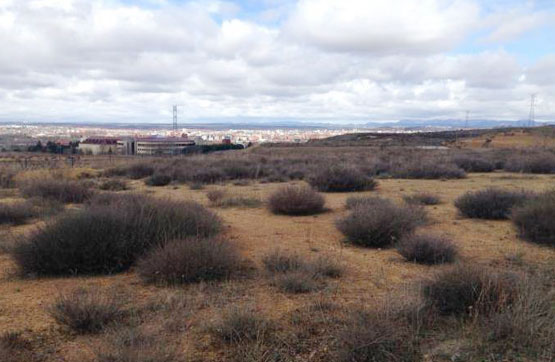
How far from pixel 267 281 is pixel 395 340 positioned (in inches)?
119

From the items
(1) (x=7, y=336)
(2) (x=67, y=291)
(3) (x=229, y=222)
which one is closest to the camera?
(1) (x=7, y=336)

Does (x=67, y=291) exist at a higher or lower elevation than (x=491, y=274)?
lower

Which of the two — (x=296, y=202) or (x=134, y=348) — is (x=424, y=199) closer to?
(x=296, y=202)

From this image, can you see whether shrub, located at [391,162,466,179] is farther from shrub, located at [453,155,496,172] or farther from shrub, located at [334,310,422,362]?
shrub, located at [334,310,422,362]

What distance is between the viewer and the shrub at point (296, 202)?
48.6ft

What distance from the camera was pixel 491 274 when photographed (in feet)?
21.2

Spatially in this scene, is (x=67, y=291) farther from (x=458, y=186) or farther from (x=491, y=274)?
(x=458, y=186)

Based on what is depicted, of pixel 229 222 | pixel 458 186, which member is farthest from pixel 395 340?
pixel 458 186

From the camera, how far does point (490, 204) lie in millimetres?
13898

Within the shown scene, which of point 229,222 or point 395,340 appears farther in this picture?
point 229,222

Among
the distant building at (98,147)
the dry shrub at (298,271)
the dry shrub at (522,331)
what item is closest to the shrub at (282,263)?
the dry shrub at (298,271)

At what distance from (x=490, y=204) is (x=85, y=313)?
36.3 feet

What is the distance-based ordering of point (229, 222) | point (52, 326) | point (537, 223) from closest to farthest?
point (52, 326), point (537, 223), point (229, 222)

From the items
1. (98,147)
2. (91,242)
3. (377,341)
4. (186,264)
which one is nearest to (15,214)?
(91,242)
